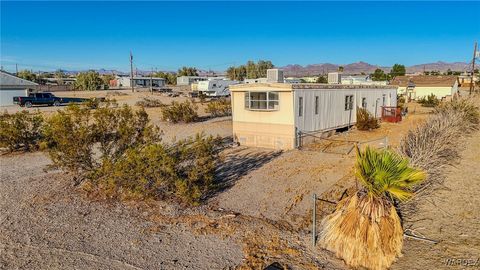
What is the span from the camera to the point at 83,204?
8.13 metres

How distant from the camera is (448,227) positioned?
7.06 meters

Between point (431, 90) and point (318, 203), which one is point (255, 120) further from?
point (431, 90)

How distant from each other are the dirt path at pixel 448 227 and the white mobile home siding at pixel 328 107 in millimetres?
5576

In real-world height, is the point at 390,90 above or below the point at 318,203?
above

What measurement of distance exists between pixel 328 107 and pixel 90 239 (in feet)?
39.7

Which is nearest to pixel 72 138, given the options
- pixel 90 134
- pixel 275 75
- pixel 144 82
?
pixel 90 134

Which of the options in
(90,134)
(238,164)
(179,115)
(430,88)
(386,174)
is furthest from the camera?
(430,88)

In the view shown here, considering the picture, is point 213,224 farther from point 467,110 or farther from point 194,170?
point 467,110

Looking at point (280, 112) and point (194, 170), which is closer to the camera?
point (194, 170)

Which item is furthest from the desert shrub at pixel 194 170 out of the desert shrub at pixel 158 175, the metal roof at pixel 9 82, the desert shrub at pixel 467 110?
the metal roof at pixel 9 82

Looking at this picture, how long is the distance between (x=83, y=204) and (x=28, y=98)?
2953 cm

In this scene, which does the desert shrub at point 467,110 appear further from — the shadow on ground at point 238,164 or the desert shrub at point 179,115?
the desert shrub at point 179,115

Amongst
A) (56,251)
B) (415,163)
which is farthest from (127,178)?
(415,163)

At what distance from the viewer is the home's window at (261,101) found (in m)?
14.0
